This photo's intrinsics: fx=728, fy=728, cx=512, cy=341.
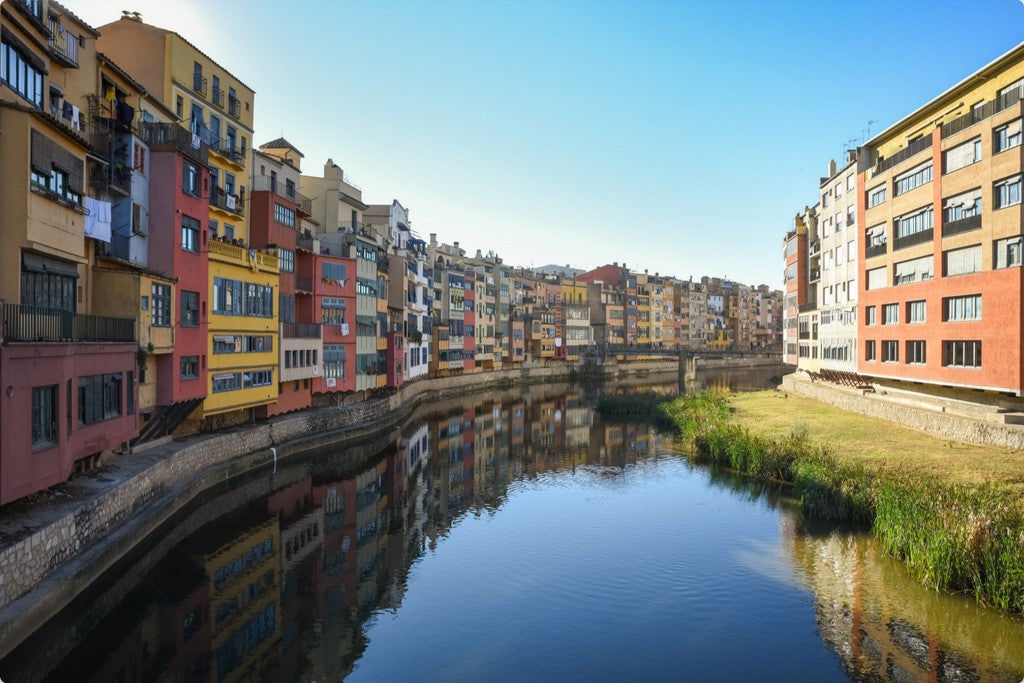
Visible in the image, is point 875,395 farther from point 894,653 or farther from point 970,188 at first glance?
point 894,653

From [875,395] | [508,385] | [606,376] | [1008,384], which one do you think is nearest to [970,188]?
[1008,384]

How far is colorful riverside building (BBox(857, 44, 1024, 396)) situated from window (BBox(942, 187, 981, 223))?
52 mm

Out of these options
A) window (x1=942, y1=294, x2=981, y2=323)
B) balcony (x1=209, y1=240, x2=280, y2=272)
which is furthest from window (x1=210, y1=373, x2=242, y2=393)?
window (x1=942, y1=294, x2=981, y2=323)

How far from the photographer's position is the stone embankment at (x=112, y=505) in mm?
15922

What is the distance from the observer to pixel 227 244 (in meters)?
35.0

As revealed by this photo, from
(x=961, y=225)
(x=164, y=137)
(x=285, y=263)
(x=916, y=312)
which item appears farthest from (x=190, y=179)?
(x=916, y=312)

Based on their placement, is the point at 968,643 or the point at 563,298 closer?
the point at 968,643

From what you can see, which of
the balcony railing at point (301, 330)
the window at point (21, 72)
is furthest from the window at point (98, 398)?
the balcony railing at point (301, 330)

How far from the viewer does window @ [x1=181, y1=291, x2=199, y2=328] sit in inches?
1225

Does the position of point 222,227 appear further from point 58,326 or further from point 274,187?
point 58,326

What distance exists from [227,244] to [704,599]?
2676 centimetres

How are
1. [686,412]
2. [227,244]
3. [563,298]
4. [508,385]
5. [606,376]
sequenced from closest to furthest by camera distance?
[227,244] → [686,412] → [508,385] → [606,376] → [563,298]

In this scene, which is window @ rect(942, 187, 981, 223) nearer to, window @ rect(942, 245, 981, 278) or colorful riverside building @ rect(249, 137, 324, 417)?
window @ rect(942, 245, 981, 278)

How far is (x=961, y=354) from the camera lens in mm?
37094
